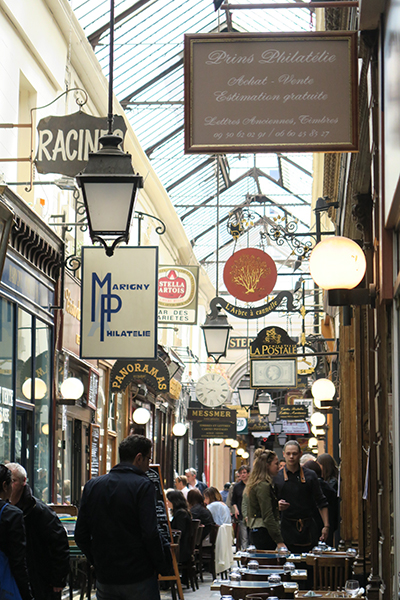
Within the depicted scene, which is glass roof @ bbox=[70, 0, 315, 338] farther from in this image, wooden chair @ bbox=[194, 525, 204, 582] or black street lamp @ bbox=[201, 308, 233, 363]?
wooden chair @ bbox=[194, 525, 204, 582]

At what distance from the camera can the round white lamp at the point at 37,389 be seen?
409 inches

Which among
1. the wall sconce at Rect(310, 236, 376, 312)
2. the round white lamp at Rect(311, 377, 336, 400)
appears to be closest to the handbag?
the wall sconce at Rect(310, 236, 376, 312)

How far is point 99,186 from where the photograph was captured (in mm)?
6133

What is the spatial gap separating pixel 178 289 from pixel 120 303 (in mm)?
6431

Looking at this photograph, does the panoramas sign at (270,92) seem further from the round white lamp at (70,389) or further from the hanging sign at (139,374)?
the hanging sign at (139,374)

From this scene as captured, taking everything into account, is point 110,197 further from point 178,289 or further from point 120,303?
point 178,289

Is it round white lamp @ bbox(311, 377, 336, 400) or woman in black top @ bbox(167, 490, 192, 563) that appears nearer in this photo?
woman in black top @ bbox(167, 490, 192, 563)

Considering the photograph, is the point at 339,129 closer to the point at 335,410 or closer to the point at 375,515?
the point at 375,515

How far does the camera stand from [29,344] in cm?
1055

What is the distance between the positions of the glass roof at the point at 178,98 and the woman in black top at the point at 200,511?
4226 millimetres

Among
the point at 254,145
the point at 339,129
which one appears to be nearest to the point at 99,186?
the point at 254,145

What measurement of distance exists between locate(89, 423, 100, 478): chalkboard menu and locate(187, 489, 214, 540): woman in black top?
2080 millimetres

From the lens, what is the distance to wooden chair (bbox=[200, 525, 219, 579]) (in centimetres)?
1294

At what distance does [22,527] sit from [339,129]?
320 cm
